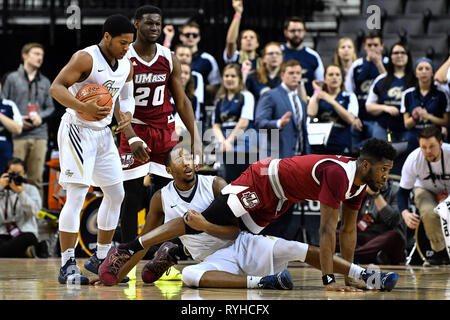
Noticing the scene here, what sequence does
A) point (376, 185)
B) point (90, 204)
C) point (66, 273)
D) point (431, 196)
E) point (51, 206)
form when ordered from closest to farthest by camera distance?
point (376, 185)
point (66, 273)
point (431, 196)
point (90, 204)
point (51, 206)

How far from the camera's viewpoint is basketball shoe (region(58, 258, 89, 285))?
4.85 m

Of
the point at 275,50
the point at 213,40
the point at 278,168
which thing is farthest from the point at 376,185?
the point at 213,40

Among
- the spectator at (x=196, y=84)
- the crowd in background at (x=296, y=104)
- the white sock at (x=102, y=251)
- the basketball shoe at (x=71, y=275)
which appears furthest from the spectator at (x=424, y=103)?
the basketball shoe at (x=71, y=275)

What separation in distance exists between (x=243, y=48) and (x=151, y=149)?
133 inches

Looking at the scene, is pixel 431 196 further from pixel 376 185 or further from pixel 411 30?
pixel 411 30

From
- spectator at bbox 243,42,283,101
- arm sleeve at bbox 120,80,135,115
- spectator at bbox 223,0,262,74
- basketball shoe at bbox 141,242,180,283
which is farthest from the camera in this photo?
spectator at bbox 223,0,262,74

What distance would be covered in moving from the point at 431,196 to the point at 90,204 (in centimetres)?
346

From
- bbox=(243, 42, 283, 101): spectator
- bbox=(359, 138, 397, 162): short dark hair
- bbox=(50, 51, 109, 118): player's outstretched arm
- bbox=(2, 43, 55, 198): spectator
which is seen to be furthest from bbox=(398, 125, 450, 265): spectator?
bbox=(2, 43, 55, 198): spectator

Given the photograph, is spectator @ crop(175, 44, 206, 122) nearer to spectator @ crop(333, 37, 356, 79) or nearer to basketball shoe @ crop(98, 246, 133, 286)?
spectator @ crop(333, 37, 356, 79)

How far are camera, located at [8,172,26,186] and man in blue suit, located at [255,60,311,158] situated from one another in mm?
2556

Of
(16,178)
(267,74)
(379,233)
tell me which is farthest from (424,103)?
(16,178)

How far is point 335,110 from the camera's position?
796 cm

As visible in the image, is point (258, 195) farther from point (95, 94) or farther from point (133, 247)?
point (95, 94)

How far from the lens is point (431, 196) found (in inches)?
294
